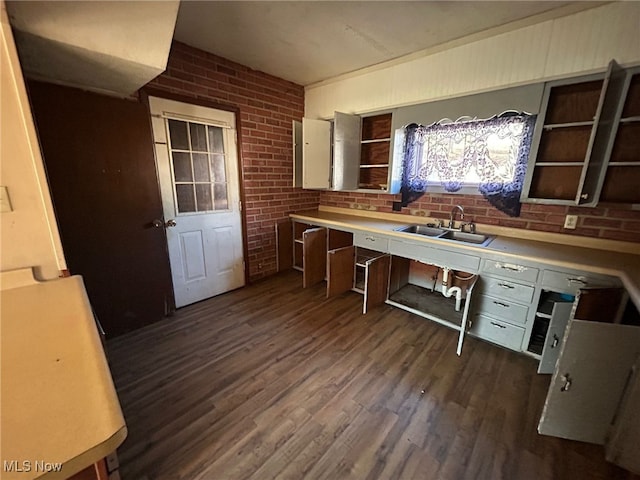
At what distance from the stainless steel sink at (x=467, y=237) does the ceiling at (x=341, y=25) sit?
5.29 ft

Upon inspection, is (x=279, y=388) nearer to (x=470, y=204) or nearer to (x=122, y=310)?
(x=122, y=310)

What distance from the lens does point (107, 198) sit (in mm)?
2096

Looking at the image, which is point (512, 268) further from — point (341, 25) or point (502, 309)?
point (341, 25)

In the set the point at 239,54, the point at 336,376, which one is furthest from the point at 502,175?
the point at 239,54

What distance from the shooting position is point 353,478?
4.15 ft

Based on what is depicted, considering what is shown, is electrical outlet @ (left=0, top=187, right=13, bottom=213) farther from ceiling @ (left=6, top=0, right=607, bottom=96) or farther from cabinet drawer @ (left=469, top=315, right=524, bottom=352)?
cabinet drawer @ (left=469, top=315, right=524, bottom=352)

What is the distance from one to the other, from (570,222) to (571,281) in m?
0.66

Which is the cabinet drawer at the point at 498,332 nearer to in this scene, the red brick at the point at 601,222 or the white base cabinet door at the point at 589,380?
the white base cabinet door at the point at 589,380

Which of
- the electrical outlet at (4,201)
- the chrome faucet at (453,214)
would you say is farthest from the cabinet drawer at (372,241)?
the electrical outlet at (4,201)

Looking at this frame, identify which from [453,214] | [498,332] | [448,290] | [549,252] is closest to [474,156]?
[453,214]

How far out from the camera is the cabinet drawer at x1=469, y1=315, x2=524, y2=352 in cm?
204

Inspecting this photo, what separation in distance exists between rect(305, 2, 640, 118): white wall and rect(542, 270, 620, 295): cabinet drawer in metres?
1.37

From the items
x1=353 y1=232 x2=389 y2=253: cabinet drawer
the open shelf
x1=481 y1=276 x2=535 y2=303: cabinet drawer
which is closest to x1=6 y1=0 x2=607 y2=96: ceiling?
the open shelf

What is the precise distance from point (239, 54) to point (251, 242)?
1.92 m
